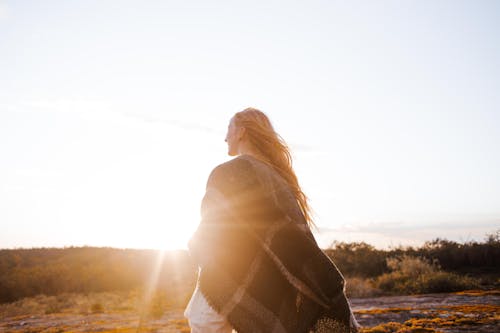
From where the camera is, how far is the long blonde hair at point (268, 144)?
2715 mm

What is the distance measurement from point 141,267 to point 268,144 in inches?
1040

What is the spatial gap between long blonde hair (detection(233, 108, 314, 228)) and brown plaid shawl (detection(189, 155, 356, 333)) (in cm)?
29

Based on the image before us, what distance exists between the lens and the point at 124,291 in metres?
21.1

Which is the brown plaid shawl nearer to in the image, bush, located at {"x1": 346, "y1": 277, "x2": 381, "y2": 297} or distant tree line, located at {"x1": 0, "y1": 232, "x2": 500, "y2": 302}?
bush, located at {"x1": 346, "y1": 277, "x2": 381, "y2": 297}

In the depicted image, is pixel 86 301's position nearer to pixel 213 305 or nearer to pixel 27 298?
pixel 27 298

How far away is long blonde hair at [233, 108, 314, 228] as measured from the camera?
8.91 feet

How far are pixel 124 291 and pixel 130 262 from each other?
274 inches

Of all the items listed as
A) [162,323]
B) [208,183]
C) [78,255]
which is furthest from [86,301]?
[208,183]

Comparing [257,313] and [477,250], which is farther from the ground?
[257,313]

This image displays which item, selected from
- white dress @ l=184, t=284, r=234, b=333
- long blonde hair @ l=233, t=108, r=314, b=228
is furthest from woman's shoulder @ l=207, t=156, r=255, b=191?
white dress @ l=184, t=284, r=234, b=333

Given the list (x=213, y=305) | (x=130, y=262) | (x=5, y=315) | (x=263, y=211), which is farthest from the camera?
(x=130, y=262)

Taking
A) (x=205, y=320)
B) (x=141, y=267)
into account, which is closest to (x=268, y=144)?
(x=205, y=320)

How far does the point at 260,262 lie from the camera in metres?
2.32

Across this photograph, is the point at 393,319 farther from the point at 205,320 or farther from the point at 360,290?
the point at 205,320
